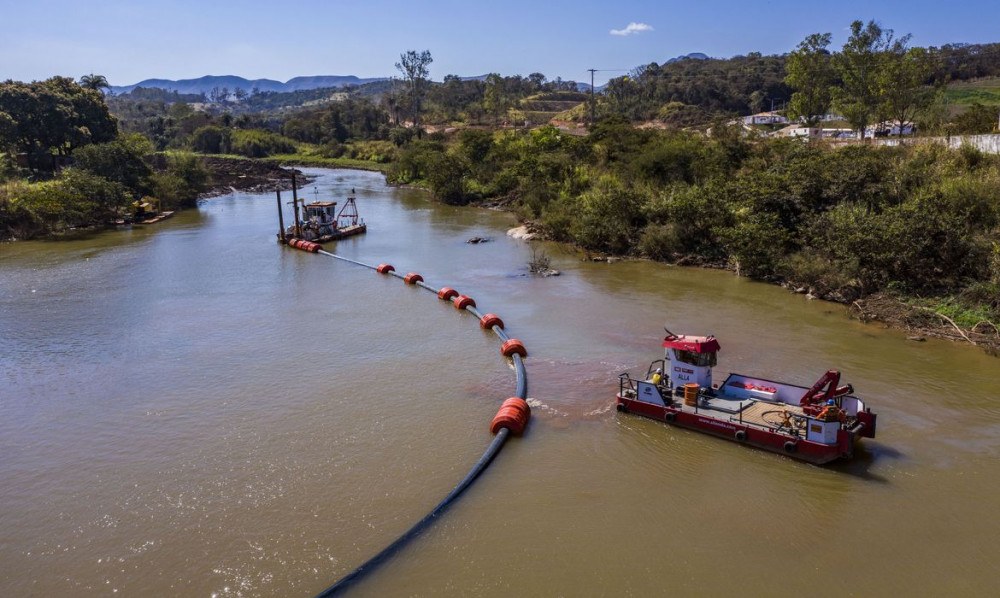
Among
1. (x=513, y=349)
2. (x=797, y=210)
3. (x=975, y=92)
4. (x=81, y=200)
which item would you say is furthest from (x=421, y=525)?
(x=975, y=92)

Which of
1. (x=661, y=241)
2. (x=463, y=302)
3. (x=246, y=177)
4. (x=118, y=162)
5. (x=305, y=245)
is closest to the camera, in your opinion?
(x=463, y=302)

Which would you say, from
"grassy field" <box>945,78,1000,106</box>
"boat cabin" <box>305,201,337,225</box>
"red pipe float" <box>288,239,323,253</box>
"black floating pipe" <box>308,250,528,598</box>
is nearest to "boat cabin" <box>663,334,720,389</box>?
"black floating pipe" <box>308,250,528,598</box>

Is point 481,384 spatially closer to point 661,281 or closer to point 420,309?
point 420,309

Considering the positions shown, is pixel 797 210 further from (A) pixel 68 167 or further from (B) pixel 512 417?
(A) pixel 68 167

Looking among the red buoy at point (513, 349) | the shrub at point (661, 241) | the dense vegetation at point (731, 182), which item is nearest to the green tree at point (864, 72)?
the dense vegetation at point (731, 182)

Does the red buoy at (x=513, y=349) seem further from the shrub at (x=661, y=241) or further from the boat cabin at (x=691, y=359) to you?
the shrub at (x=661, y=241)
